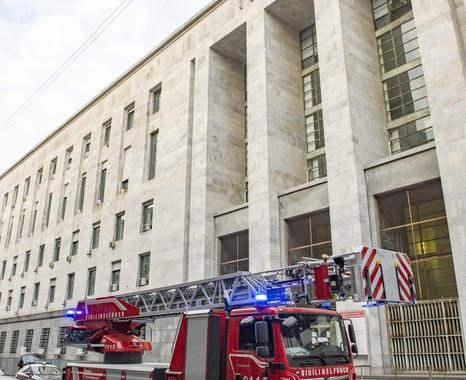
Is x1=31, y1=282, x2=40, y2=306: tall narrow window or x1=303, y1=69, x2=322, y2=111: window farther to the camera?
x1=31, y1=282, x2=40, y2=306: tall narrow window

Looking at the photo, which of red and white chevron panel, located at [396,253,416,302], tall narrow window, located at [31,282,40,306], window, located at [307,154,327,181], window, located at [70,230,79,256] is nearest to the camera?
red and white chevron panel, located at [396,253,416,302]

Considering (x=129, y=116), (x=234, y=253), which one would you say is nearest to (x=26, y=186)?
(x=129, y=116)

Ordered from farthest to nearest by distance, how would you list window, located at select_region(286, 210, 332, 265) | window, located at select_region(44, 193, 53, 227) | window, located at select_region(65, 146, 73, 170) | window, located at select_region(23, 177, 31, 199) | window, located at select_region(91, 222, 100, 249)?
window, located at select_region(23, 177, 31, 199) → window, located at select_region(44, 193, 53, 227) → window, located at select_region(65, 146, 73, 170) → window, located at select_region(91, 222, 100, 249) → window, located at select_region(286, 210, 332, 265)

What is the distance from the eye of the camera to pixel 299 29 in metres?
26.9

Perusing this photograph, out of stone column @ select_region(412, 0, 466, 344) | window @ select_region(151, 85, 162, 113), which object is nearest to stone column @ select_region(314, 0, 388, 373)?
stone column @ select_region(412, 0, 466, 344)

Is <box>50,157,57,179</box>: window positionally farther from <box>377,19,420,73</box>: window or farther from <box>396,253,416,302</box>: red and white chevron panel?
<box>396,253,416,302</box>: red and white chevron panel

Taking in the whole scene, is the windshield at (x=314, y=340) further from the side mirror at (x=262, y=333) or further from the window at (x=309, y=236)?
the window at (x=309, y=236)

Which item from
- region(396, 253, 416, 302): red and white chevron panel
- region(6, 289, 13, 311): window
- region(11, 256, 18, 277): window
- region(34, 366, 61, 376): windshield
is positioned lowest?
region(34, 366, 61, 376): windshield

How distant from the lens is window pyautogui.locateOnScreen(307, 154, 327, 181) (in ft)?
77.5

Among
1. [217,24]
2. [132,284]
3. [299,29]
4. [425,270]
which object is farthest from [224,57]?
[425,270]

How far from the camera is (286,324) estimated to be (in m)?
7.77

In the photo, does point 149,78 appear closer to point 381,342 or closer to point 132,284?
point 132,284

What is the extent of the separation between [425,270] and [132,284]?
17038 mm

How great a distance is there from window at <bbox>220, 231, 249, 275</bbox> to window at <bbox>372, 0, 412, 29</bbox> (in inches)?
499
